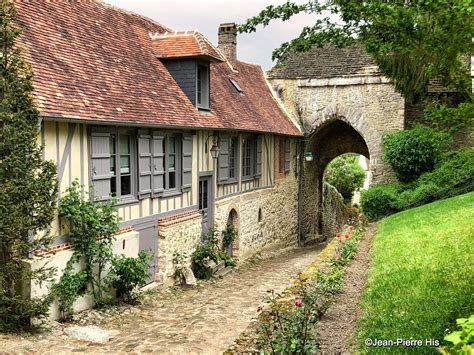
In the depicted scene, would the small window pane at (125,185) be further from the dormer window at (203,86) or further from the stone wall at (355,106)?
the stone wall at (355,106)

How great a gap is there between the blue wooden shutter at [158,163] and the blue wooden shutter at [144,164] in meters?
0.17

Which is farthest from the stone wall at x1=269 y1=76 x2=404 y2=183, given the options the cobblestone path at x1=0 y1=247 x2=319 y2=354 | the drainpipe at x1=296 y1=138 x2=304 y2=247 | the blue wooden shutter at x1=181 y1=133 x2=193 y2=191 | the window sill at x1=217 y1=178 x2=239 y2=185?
the blue wooden shutter at x1=181 y1=133 x2=193 y2=191

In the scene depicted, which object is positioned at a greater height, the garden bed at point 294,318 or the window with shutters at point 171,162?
the window with shutters at point 171,162

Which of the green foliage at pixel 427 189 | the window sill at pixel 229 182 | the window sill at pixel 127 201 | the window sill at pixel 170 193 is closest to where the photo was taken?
the window sill at pixel 127 201

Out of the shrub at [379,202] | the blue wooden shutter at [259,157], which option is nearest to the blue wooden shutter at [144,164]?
the blue wooden shutter at [259,157]

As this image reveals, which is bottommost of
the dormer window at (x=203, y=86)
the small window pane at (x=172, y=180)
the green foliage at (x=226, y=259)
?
the green foliage at (x=226, y=259)

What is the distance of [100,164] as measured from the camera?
8898 millimetres

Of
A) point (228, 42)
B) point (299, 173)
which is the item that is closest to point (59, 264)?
point (228, 42)

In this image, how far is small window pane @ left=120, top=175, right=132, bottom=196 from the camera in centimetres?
983

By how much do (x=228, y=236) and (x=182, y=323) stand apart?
6655 mm

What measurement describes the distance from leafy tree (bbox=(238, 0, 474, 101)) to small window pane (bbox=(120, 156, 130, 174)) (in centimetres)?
463

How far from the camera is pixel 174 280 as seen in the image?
38.1 feet

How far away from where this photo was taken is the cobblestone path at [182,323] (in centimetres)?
675

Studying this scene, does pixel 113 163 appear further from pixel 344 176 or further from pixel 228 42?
pixel 344 176
